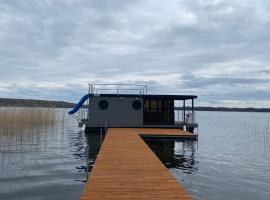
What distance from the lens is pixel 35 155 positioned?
56.3 ft

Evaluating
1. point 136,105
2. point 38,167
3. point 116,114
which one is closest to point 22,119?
point 116,114

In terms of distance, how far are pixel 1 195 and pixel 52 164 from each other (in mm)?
4900

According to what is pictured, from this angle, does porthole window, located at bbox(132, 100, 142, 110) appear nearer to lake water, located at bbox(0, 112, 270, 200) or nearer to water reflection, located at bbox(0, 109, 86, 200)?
lake water, located at bbox(0, 112, 270, 200)

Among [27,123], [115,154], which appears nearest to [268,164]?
[115,154]

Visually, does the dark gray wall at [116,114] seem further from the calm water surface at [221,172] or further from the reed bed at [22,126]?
the reed bed at [22,126]

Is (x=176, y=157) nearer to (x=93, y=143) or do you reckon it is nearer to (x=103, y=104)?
(x=93, y=143)

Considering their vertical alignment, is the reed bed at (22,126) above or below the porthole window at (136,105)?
below

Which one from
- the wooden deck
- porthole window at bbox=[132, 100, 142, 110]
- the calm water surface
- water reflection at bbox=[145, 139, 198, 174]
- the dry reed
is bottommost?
the calm water surface

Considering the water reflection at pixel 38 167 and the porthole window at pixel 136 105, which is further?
the porthole window at pixel 136 105

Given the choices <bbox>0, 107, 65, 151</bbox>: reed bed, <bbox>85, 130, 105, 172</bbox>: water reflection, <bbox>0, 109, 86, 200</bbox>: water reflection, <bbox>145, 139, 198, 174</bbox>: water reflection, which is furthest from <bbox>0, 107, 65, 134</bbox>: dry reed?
<bbox>145, 139, 198, 174</bbox>: water reflection

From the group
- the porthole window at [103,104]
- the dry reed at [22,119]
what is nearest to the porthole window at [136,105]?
the porthole window at [103,104]

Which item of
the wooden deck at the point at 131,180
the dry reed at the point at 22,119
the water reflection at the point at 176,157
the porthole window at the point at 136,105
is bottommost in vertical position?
the water reflection at the point at 176,157

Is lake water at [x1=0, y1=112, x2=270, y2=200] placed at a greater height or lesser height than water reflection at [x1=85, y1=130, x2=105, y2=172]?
lesser

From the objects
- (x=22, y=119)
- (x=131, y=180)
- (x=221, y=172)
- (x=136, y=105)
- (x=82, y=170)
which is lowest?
(x=221, y=172)
